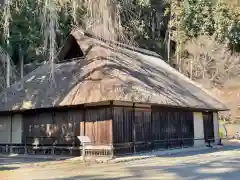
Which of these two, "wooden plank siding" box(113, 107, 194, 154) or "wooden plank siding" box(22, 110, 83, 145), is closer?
"wooden plank siding" box(113, 107, 194, 154)

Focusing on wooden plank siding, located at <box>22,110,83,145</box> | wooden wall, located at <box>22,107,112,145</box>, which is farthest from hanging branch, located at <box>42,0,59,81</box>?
wooden plank siding, located at <box>22,110,83,145</box>

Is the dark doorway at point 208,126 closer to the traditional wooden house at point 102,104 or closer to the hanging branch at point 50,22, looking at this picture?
the traditional wooden house at point 102,104

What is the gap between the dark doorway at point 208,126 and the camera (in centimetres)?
2239

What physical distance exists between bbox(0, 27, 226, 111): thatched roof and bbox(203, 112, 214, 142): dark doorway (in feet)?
3.33

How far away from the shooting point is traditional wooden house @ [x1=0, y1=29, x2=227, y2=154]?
15.4 metres

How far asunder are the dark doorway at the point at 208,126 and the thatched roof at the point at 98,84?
3.33 ft

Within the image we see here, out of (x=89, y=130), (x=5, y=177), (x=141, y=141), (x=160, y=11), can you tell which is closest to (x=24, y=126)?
(x=89, y=130)

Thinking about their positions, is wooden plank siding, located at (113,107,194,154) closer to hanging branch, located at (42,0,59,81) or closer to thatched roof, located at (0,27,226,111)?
thatched roof, located at (0,27,226,111)

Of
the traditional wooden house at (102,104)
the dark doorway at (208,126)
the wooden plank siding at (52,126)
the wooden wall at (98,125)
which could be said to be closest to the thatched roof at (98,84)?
the traditional wooden house at (102,104)

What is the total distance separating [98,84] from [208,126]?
9943 mm

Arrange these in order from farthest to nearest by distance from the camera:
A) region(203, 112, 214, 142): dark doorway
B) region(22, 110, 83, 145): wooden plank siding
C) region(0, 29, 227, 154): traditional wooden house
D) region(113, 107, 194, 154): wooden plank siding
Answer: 1. region(203, 112, 214, 142): dark doorway
2. region(22, 110, 83, 145): wooden plank siding
3. region(113, 107, 194, 154): wooden plank siding
4. region(0, 29, 227, 154): traditional wooden house

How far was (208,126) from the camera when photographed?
2281cm

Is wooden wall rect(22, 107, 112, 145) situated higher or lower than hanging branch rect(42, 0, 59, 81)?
lower

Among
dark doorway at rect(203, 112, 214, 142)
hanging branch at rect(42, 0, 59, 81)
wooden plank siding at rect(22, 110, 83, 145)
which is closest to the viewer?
hanging branch at rect(42, 0, 59, 81)
